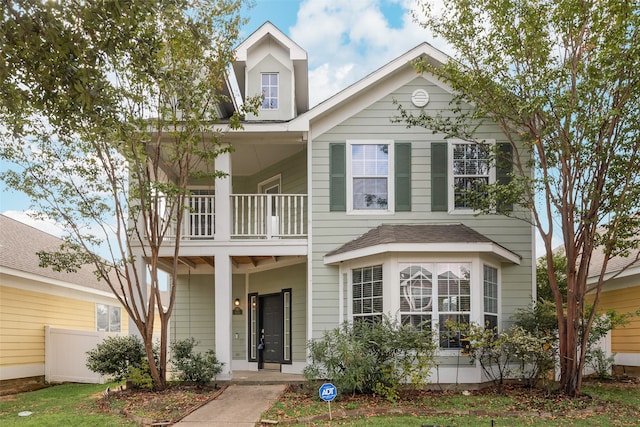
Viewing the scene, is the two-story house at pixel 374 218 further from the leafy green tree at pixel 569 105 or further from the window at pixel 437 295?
the leafy green tree at pixel 569 105

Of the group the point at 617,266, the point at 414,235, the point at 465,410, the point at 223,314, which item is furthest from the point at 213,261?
the point at 617,266

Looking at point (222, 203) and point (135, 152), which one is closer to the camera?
point (135, 152)

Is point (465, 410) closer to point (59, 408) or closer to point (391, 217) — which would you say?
point (391, 217)

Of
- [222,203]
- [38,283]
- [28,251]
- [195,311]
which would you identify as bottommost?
[195,311]

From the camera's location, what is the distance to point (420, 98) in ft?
38.9

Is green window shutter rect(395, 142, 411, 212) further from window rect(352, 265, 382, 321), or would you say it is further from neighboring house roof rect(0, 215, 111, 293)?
neighboring house roof rect(0, 215, 111, 293)

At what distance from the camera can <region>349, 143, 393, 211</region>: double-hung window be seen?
11.7 m

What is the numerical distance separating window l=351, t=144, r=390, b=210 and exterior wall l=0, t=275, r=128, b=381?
8314 millimetres

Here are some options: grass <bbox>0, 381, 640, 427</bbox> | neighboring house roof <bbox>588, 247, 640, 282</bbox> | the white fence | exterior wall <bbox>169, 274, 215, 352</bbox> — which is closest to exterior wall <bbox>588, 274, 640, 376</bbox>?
neighboring house roof <bbox>588, 247, 640, 282</bbox>

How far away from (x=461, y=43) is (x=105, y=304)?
14388 millimetres

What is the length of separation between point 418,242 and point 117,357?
6291mm

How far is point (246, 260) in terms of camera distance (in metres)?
13.8

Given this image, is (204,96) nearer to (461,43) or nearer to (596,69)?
(461,43)

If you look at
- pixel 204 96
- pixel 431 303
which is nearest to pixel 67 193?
pixel 204 96
